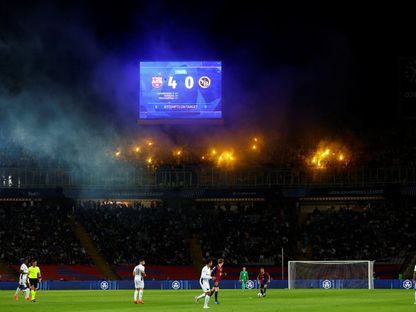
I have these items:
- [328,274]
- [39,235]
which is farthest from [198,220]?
[328,274]

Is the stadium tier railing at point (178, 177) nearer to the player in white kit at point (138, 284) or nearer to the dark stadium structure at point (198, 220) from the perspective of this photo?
the dark stadium structure at point (198, 220)

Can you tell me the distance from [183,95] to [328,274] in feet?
59.9

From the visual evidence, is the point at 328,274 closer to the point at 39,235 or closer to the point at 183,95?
the point at 183,95

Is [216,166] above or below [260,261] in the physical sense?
above

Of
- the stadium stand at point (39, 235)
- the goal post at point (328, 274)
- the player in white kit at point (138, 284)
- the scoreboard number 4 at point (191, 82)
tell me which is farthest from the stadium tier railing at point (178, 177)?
the player in white kit at point (138, 284)

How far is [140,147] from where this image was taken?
8606 centimetres

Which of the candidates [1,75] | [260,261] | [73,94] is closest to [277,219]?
[260,261]

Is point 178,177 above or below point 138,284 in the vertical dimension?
above

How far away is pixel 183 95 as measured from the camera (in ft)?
226

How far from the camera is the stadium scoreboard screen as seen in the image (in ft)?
226

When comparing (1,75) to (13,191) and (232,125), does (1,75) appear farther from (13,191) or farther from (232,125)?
(232,125)

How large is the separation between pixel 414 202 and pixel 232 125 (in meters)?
19.4

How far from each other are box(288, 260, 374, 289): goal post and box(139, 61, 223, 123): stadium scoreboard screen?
45.1ft

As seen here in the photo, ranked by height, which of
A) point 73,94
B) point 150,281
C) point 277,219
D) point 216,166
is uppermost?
point 73,94
